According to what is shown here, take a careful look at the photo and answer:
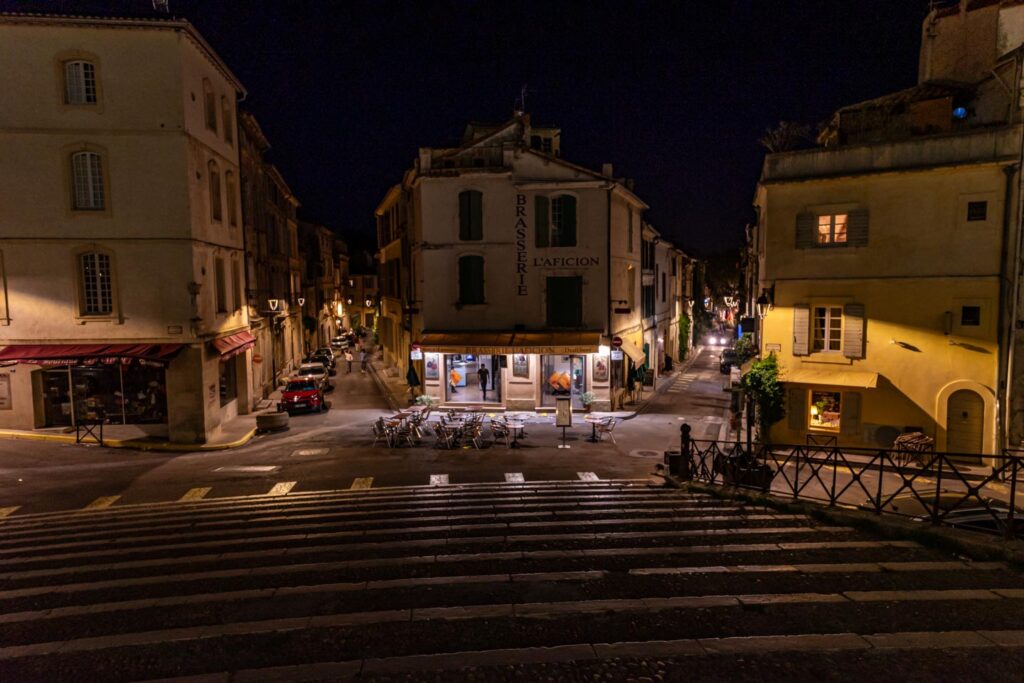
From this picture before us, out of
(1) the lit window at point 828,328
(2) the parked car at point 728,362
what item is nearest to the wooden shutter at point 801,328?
(1) the lit window at point 828,328

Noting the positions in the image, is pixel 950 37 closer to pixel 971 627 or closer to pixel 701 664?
pixel 971 627

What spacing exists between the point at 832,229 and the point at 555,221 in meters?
11.1

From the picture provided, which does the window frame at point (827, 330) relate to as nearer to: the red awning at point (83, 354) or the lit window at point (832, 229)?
the lit window at point (832, 229)

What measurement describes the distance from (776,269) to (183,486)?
1903 centimetres

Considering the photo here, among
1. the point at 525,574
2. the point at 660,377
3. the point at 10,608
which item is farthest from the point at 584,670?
the point at 660,377

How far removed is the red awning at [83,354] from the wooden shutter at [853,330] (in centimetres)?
2201

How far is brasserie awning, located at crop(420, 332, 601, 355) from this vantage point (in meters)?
26.9

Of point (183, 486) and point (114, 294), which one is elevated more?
point (114, 294)

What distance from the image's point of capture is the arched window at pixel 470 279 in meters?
28.4

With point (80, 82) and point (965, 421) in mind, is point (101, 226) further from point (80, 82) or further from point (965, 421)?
point (965, 421)

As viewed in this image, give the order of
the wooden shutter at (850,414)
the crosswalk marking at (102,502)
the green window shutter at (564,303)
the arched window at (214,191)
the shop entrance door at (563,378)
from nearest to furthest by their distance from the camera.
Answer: the crosswalk marking at (102,502) < the wooden shutter at (850,414) < the arched window at (214,191) < the green window shutter at (564,303) < the shop entrance door at (563,378)

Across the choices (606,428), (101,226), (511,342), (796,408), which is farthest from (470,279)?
(796,408)

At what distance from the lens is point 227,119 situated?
2731 centimetres

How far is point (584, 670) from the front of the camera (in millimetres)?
5969
